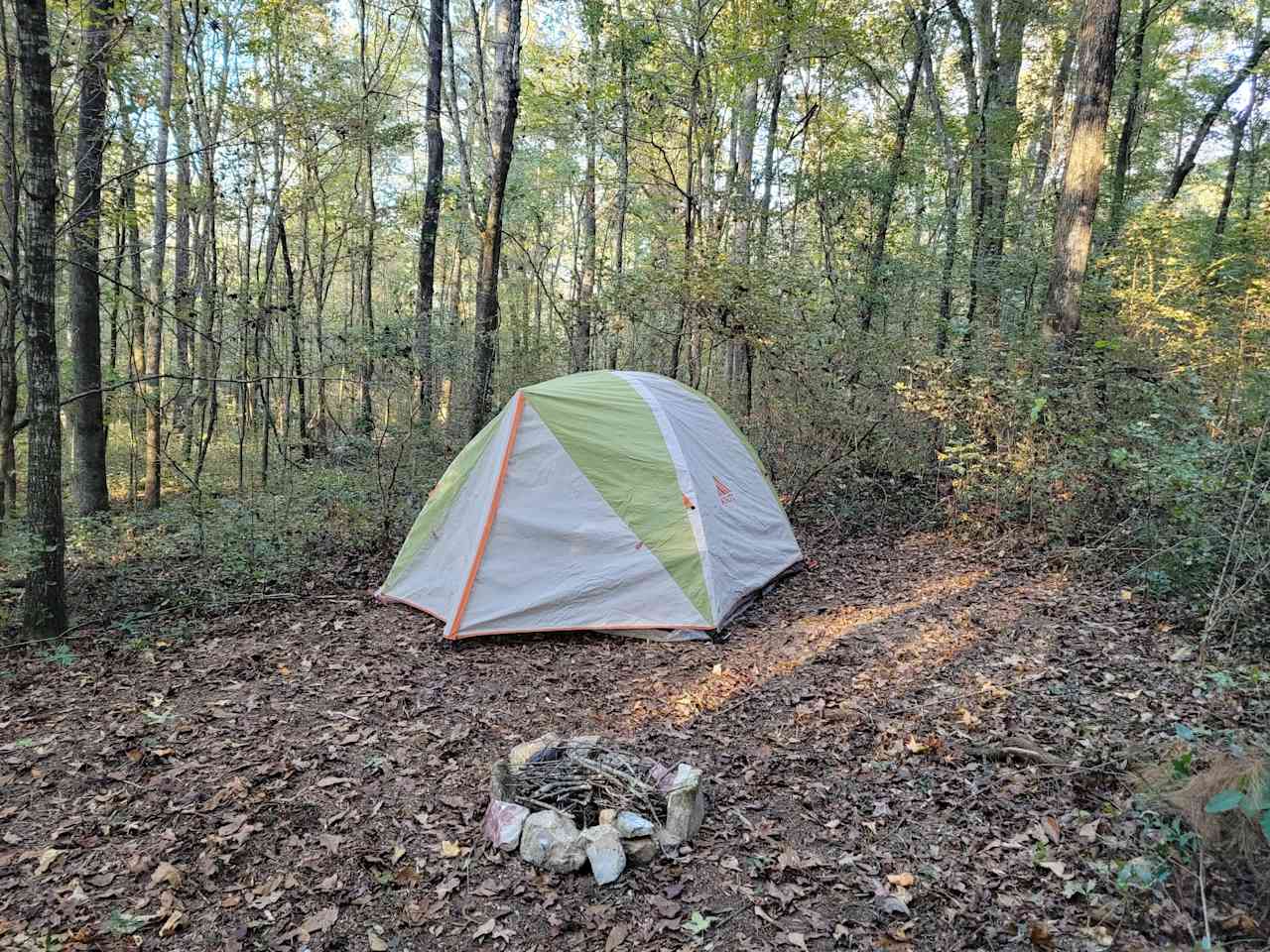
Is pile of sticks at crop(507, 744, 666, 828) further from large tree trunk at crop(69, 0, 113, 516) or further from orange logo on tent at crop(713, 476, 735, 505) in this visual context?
large tree trunk at crop(69, 0, 113, 516)

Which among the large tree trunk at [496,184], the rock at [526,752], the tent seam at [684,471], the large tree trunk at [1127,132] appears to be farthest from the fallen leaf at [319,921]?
the large tree trunk at [1127,132]

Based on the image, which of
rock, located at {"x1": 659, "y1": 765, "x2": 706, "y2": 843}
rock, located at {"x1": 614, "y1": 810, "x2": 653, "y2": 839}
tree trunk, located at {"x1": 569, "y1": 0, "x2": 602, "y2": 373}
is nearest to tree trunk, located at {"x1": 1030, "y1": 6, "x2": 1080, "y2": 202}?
tree trunk, located at {"x1": 569, "y1": 0, "x2": 602, "y2": 373}

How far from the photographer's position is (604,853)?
2971 millimetres

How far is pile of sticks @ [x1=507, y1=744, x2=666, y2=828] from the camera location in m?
3.25

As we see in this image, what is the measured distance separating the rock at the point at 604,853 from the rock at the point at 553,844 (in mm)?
46

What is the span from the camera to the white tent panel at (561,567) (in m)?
5.41

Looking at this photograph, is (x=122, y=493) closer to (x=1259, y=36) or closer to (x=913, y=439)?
(x=913, y=439)

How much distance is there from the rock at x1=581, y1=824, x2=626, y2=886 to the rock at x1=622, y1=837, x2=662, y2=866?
0.11 feet

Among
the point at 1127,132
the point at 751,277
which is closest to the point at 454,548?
the point at 751,277

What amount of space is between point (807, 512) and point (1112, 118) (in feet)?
42.9

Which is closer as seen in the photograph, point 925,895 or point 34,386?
point 925,895

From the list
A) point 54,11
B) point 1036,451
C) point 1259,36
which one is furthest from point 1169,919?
point 1259,36

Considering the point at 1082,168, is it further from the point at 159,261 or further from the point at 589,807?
the point at 159,261

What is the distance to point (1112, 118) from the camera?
15.1 m
